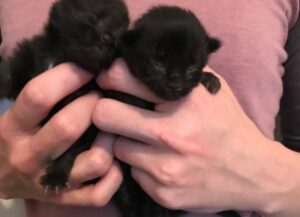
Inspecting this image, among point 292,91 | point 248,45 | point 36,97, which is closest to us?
point 36,97

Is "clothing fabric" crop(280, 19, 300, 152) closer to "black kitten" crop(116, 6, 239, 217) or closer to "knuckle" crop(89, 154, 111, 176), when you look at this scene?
"black kitten" crop(116, 6, 239, 217)

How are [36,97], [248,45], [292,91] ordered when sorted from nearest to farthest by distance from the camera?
[36,97], [248,45], [292,91]

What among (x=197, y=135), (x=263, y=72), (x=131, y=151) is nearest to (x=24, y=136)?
(x=131, y=151)

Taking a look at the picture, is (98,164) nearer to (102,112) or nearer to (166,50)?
(102,112)

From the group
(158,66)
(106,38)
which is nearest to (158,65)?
(158,66)

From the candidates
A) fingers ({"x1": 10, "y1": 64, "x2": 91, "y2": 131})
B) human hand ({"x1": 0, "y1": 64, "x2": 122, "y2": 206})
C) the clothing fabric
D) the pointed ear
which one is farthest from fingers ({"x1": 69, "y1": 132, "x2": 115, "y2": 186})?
the clothing fabric

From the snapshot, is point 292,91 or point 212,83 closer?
point 212,83

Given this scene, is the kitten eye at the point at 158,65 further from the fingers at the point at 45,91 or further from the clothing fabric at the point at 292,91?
the clothing fabric at the point at 292,91

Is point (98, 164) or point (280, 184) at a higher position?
point (98, 164)
